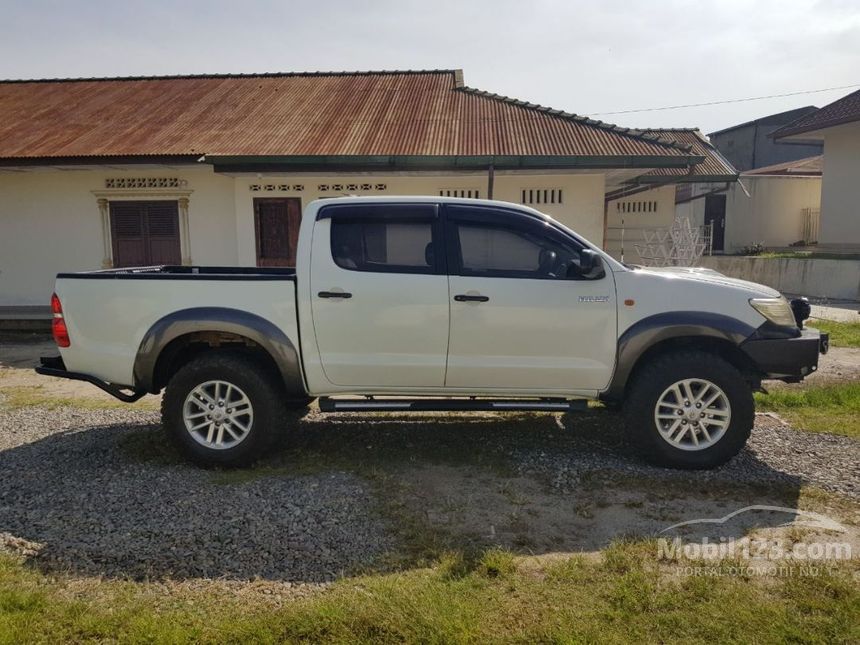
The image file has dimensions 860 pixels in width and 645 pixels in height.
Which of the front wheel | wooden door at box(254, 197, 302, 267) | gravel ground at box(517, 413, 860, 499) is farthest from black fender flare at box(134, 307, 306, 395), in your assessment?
wooden door at box(254, 197, 302, 267)

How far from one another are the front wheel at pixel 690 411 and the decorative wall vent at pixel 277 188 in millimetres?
9272

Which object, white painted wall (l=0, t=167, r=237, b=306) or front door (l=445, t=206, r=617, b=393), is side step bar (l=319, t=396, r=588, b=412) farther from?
white painted wall (l=0, t=167, r=237, b=306)

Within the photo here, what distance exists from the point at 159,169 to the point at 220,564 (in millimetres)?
10576

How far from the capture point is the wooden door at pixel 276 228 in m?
12.1

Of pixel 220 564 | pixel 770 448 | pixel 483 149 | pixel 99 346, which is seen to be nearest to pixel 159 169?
pixel 483 149

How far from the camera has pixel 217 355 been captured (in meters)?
4.48

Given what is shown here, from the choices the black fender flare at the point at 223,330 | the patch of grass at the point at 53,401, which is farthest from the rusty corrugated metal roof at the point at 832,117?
the patch of grass at the point at 53,401

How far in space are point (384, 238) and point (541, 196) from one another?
25.9 ft

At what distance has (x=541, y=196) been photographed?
38.4 feet

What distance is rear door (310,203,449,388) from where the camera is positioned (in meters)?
4.32

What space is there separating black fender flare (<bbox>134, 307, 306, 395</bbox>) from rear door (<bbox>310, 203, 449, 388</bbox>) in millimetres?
259

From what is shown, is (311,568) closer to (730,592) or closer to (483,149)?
(730,592)

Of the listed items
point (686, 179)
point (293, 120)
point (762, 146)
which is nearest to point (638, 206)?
point (686, 179)

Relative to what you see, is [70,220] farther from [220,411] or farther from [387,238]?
[387,238]
